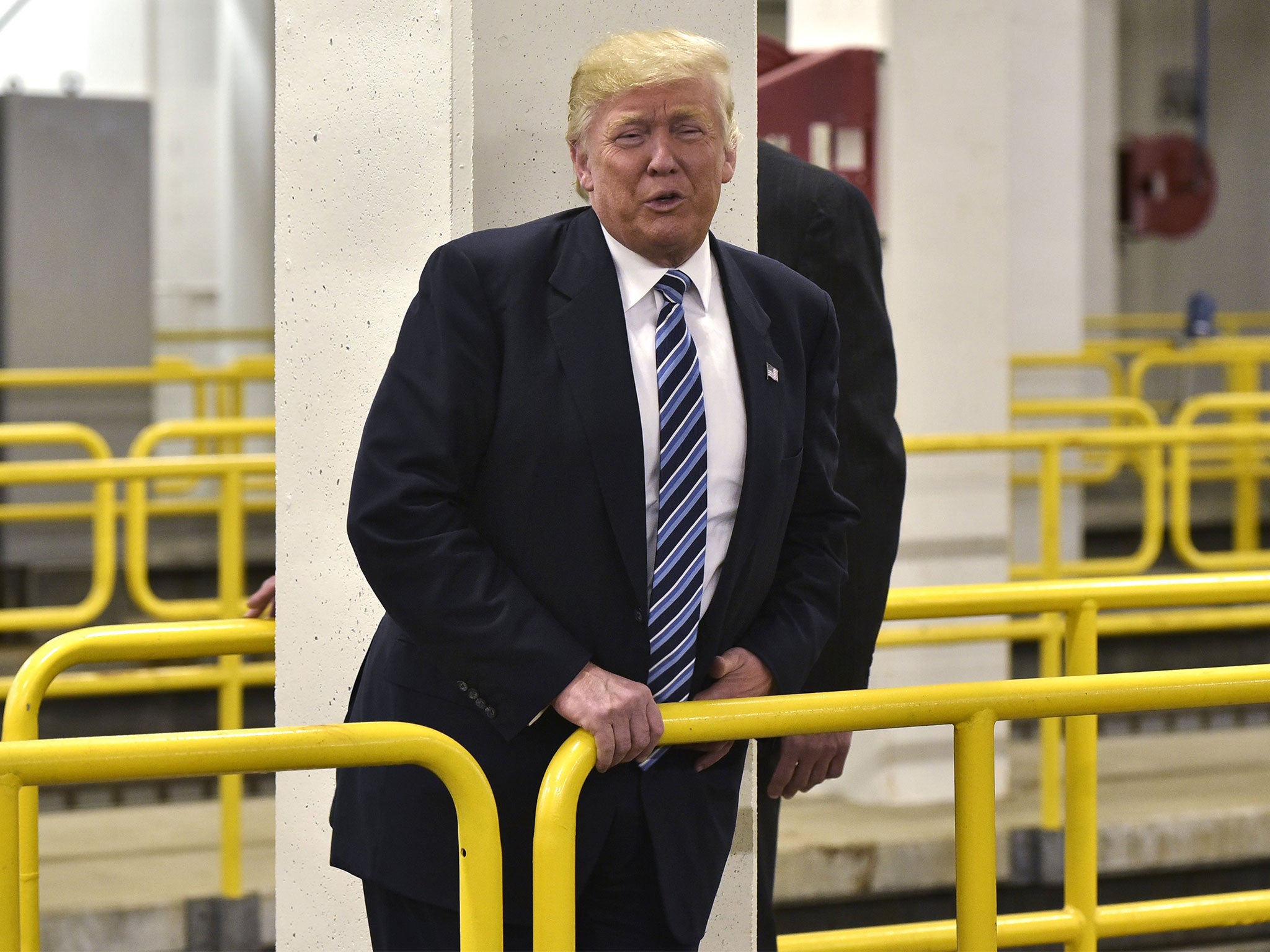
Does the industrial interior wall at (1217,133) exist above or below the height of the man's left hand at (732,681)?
above

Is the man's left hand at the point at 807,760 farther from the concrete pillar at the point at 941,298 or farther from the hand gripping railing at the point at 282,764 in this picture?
the concrete pillar at the point at 941,298

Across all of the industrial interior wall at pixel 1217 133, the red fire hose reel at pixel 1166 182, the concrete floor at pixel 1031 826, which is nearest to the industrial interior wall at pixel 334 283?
the concrete floor at pixel 1031 826

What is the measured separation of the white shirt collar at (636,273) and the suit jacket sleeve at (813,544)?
0.22 meters

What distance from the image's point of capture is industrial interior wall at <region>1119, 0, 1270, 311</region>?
44.1 feet

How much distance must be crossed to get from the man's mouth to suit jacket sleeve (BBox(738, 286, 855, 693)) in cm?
31

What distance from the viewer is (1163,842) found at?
494 centimetres

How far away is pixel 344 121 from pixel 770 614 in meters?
0.96

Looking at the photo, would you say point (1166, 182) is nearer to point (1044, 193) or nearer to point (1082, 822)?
point (1044, 193)

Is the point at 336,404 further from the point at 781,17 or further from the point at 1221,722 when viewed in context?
the point at 781,17

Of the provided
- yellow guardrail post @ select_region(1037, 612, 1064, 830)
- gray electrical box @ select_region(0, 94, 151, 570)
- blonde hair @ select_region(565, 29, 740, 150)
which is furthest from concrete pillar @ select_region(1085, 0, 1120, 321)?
blonde hair @ select_region(565, 29, 740, 150)

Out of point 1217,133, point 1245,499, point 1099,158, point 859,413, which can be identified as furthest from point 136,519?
point 1217,133

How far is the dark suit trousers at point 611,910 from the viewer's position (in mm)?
1955

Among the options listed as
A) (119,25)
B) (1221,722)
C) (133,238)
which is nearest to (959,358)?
(1221,722)

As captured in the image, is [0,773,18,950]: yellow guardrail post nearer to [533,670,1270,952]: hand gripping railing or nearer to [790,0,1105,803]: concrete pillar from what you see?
[533,670,1270,952]: hand gripping railing
